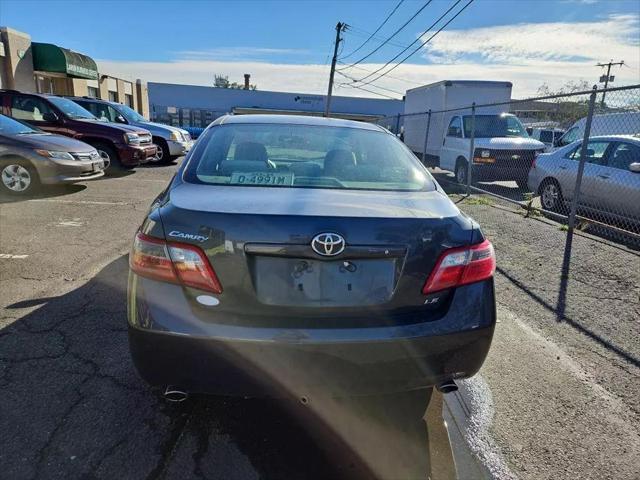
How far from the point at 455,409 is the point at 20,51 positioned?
22308 millimetres

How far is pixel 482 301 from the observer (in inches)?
89.4

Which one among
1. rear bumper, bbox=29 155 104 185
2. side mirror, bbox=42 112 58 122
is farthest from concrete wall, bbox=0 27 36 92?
rear bumper, bbox=29 155 104 185

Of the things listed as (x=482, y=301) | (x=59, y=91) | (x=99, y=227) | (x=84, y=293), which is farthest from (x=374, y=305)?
(x=59, y=91)

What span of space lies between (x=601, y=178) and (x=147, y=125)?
40.3 feet

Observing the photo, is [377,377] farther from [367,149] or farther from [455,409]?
[367,149]

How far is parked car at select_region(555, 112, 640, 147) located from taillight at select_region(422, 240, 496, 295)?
33.7ft

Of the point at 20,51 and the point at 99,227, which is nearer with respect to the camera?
the point at 99,227

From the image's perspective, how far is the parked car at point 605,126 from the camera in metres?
11.1

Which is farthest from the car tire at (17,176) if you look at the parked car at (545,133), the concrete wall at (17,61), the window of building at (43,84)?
the parked car at (545,133)

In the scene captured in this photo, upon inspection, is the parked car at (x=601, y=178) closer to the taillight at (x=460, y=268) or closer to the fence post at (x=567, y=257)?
the fence post at (x=567, y=257)

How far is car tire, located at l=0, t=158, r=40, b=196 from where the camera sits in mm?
8094

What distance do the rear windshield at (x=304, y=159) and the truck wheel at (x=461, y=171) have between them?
32.7ft

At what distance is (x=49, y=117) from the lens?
10820 millimetres

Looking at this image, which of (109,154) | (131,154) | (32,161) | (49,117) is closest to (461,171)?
(131,154)
